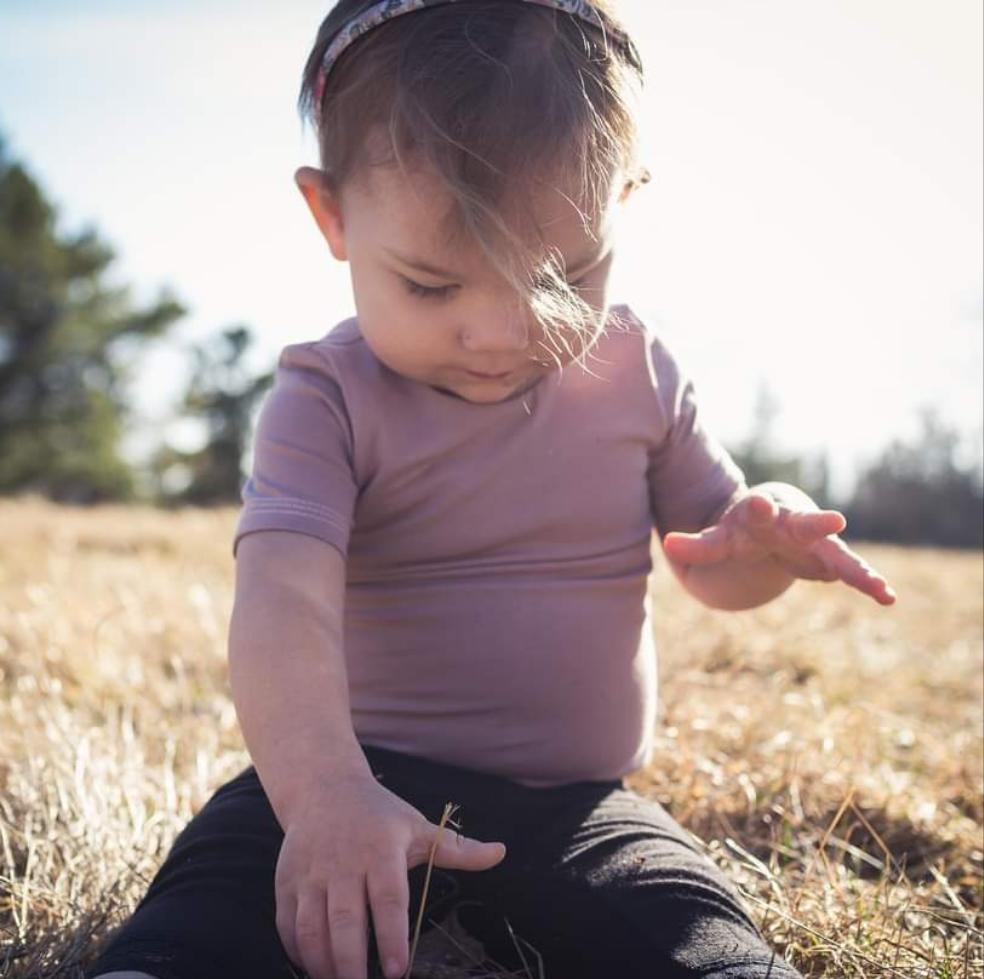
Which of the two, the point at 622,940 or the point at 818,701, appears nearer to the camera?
the point at 622,940

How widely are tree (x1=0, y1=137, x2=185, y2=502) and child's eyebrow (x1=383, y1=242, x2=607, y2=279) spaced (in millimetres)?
21235

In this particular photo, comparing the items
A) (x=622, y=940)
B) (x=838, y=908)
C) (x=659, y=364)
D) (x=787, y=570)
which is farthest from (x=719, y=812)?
(x=659, y=364)

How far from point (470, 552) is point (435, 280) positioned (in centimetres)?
46

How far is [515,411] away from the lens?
1.75 meters

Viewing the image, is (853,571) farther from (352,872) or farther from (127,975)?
(127,975)

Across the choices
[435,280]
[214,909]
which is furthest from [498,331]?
[214,909]

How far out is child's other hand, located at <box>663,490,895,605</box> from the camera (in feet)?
4.99

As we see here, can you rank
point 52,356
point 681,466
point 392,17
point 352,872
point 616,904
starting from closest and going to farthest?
point 352,872 → point 616,904 → point 392,17 → point 681,466 → point 52,356

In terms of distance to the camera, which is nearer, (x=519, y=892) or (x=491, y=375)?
(x=519, y=892)

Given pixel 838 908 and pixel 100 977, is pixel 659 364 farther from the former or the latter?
pixel 100 977

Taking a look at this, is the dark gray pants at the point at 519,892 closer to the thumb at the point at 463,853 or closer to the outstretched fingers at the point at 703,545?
the thumb at the point at 463,853

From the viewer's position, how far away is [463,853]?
1170mm

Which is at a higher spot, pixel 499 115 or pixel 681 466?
Result: pixel 499 115

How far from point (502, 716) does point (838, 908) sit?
0.55 metres
